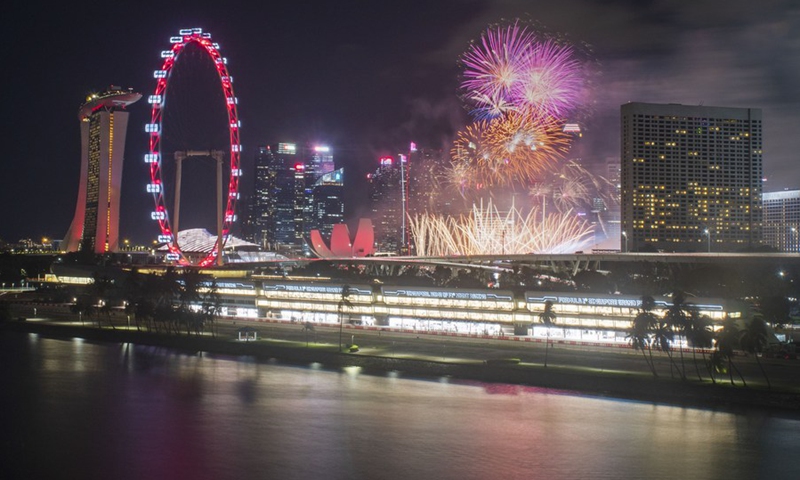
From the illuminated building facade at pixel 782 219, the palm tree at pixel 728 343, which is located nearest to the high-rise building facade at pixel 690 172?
the illuminated building facade at pixel 782 219

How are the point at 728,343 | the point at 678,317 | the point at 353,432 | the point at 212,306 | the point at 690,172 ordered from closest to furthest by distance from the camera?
1. the point at 353,432
2. the point at 728,343
3. the point at 678,317
4. the point at 212,306
5. the point at 690,172

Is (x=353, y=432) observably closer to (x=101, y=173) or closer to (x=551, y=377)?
(x=551, y=377)

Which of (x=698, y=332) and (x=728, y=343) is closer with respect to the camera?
(x=728, y=343)

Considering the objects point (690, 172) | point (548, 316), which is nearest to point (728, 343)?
point (548, 316)

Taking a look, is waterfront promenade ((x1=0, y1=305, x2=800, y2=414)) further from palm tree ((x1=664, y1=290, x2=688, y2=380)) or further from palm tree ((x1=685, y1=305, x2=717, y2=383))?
palm tree ((x1=664, y1=290, x2=688, y2=380))

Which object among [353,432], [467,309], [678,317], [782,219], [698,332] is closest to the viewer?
[353,432]

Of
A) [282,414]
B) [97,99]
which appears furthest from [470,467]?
[97,99]
